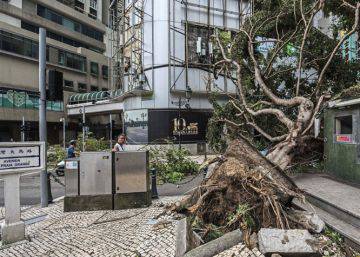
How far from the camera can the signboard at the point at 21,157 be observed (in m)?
6.00

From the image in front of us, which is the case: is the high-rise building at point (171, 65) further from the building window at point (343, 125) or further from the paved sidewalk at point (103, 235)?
the paved sidewalk at point (103, 235)

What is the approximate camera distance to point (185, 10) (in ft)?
89.2

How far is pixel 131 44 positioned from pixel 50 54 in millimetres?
21092

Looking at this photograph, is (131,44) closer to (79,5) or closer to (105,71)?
(79,5)

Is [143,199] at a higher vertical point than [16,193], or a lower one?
lower

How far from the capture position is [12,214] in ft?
19.7

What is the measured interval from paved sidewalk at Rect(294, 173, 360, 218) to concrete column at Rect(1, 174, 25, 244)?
5.42 metres

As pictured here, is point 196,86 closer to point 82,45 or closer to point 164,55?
point 164,55

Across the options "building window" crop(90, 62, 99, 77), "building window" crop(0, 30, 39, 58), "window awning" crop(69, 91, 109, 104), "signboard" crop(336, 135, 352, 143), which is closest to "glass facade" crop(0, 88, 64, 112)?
"window awning" crop(69, 91, 109, 104)

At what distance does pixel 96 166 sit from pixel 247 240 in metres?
4.69

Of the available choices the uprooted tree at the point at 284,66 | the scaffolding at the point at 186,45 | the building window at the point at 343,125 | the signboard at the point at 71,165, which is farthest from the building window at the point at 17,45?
the building window at the point at 343,125

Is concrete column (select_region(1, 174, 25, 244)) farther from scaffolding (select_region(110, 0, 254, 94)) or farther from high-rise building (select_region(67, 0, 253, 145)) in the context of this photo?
scaffolding (select_region(110, 0, 254, 94))

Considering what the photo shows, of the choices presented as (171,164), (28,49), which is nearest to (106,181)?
(171,164)

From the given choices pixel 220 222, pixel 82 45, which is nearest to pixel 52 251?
pixel 220 222
